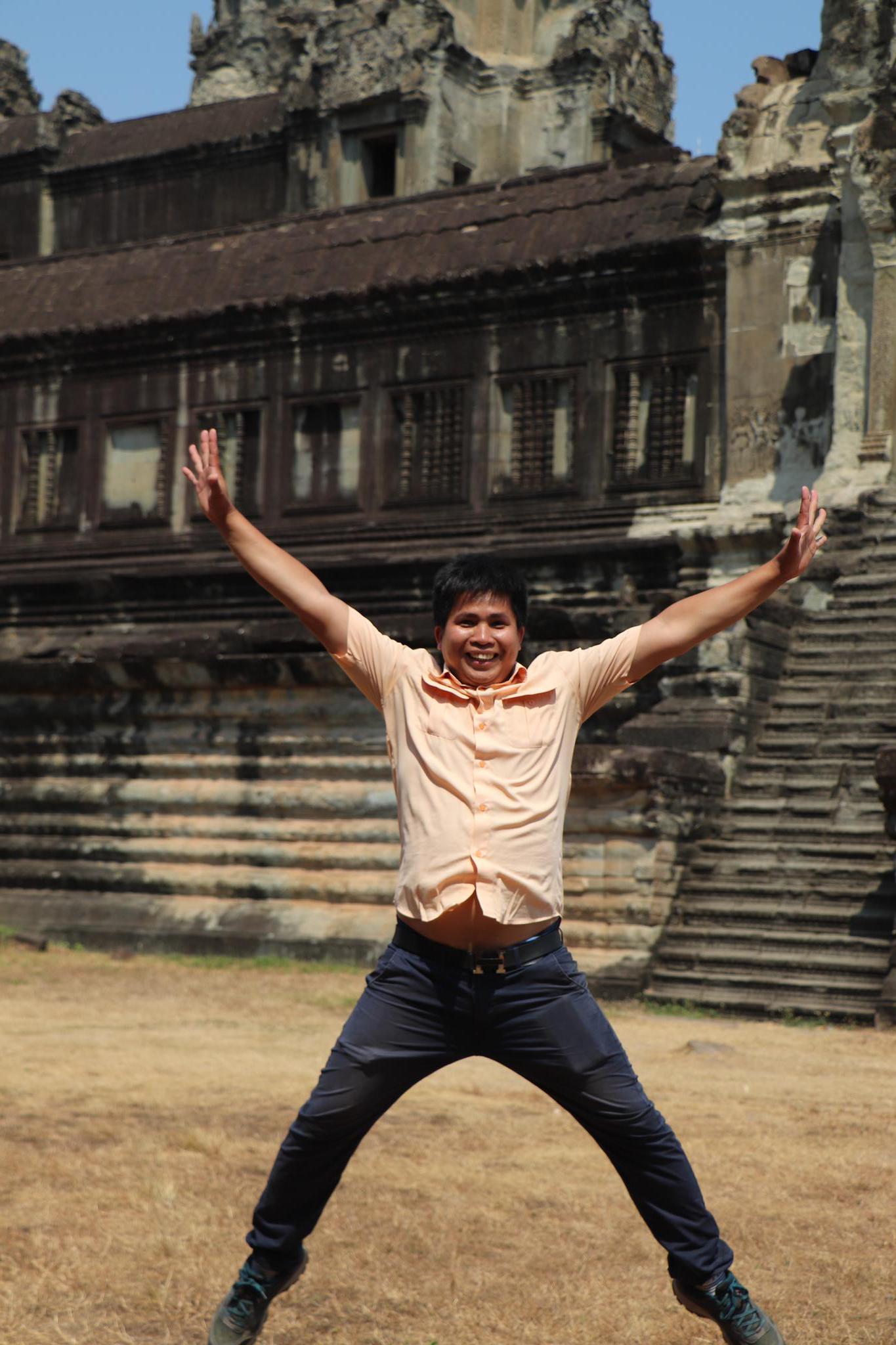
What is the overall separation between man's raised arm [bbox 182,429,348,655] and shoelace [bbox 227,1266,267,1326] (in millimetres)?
1648

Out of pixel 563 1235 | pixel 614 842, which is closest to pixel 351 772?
pixel 614 842

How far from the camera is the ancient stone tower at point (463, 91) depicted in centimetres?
2716

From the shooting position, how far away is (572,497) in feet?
66.7

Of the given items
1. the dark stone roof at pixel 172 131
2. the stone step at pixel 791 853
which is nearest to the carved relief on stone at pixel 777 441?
the stone step at pixel 791 853

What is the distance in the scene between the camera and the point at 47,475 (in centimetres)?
2434

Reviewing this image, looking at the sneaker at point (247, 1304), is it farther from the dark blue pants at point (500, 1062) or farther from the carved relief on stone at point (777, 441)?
the carved relief on stone at point (777, 441)

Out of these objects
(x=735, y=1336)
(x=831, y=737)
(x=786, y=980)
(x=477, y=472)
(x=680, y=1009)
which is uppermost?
(x=477, y=472)

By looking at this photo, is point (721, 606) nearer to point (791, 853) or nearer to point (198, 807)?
point (791, 853)

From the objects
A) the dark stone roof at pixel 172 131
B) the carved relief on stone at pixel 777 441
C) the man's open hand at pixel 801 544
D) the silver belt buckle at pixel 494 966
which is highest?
the dark stone roof at pixel 172 131

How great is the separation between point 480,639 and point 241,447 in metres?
18.4

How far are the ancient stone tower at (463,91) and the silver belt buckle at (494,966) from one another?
77.4 ft

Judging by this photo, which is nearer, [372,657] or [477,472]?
[372,657]

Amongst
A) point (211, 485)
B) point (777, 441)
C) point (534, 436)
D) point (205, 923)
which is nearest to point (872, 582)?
point (777, 441)

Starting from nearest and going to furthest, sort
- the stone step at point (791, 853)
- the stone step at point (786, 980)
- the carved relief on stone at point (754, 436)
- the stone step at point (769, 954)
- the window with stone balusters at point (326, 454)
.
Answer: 1. the stone step at point (786, 980)
2. the stone step at point (769, 954)
3. the stone step at point (791, 853)
4. the carved relief on stone at point (754, 436)
5. the window with stone balusters at point (326, 454)
